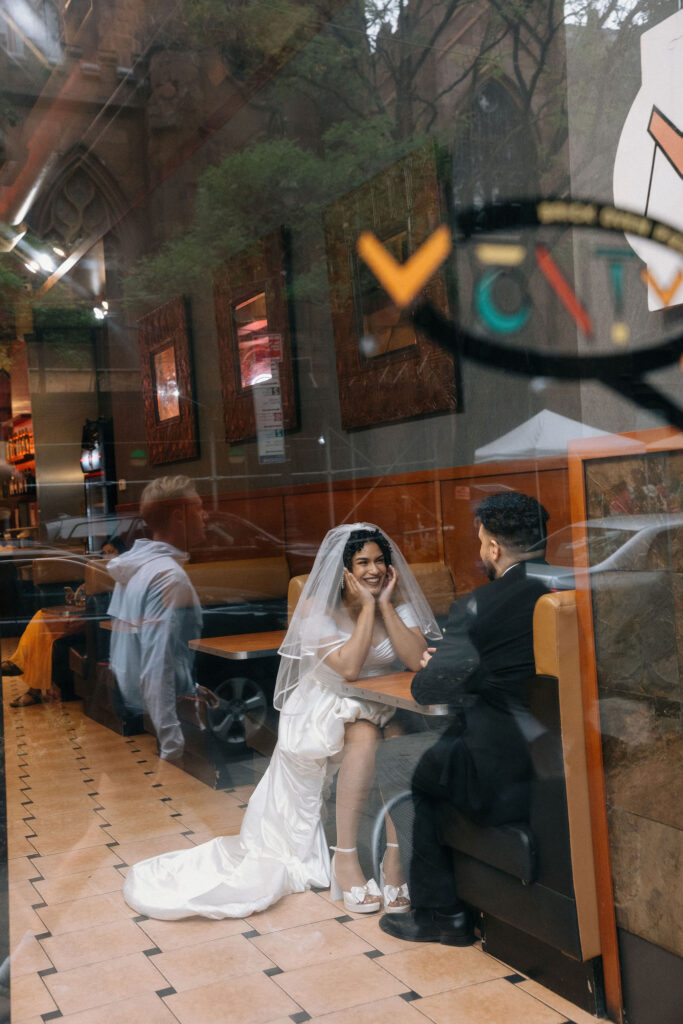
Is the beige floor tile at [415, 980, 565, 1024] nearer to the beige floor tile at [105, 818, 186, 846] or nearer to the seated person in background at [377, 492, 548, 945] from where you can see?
the seated person in background at [377, 492, 548, 945]

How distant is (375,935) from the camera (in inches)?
92.8

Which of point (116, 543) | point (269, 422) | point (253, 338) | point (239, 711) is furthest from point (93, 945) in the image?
point (253, 338)

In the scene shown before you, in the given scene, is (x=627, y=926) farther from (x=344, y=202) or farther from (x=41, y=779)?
(x=344, y=202)

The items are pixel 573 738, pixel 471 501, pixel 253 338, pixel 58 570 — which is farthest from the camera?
pixel 253 338

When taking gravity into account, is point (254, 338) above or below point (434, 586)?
above

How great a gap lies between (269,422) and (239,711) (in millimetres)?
1217

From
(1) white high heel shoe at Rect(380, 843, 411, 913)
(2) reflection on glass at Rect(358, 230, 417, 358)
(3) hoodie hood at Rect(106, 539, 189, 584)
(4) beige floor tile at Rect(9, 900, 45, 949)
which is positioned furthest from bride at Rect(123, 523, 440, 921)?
(2) reflection on glass at Rect(358, 230, 417, 358)

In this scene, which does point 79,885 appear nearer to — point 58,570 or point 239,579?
point 58,570

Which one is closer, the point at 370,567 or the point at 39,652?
the point at 39,652

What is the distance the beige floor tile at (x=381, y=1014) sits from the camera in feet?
6.61

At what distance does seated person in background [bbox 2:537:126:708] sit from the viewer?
97.0 inches

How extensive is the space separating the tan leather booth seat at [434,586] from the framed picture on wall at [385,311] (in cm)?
63

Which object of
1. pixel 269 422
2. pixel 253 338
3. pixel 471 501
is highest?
pixel 253 338

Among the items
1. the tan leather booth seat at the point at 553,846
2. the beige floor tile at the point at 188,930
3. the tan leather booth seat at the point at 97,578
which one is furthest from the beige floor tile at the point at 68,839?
the tan leather booth seat at the point at 553,846
